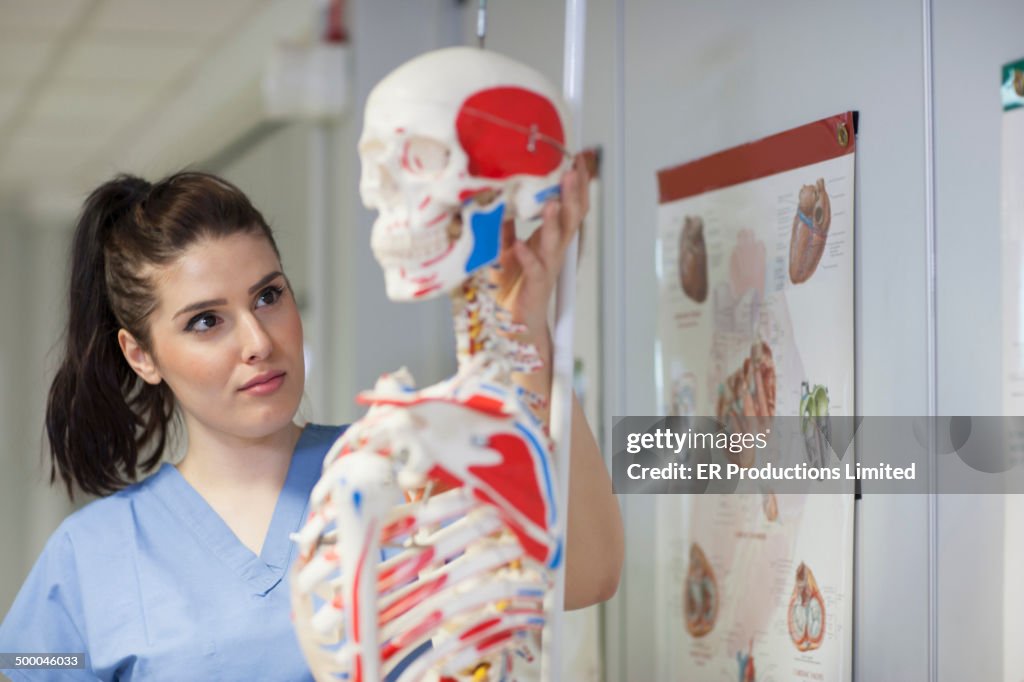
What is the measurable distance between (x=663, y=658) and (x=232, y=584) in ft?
2.58

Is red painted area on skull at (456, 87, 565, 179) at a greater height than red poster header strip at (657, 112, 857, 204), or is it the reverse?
red poster header strip at (657, 112, 857, 204)

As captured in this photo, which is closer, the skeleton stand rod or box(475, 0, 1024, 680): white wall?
the skeleton stand rod

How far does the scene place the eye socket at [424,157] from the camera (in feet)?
3.54

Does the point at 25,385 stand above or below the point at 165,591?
above

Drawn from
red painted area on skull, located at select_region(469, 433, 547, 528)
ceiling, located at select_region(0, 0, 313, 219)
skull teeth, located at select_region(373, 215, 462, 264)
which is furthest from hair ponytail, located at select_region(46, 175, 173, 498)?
ceiling, located at select_region(0, 0, 313, 219)

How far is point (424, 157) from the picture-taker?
108 cm

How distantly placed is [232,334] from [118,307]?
24cm

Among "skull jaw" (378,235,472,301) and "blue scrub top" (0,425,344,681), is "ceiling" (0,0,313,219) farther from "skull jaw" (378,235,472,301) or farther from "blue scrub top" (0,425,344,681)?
"skull jaw" (378,235,472,301)

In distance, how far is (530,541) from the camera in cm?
109

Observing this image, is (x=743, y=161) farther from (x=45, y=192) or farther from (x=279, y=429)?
(x=45, y=192)

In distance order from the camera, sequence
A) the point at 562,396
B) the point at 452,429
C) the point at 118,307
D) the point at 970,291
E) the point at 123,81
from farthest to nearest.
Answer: the point at 123,81 → the point at 118,307 → the point at 970,291 → the point at 562,396 → the point at 452,429

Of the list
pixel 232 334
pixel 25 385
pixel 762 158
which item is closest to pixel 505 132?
pixel 232 334

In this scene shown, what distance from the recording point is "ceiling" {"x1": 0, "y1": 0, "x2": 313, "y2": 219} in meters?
3.39

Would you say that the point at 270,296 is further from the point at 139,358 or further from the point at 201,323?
the point at 139,358
